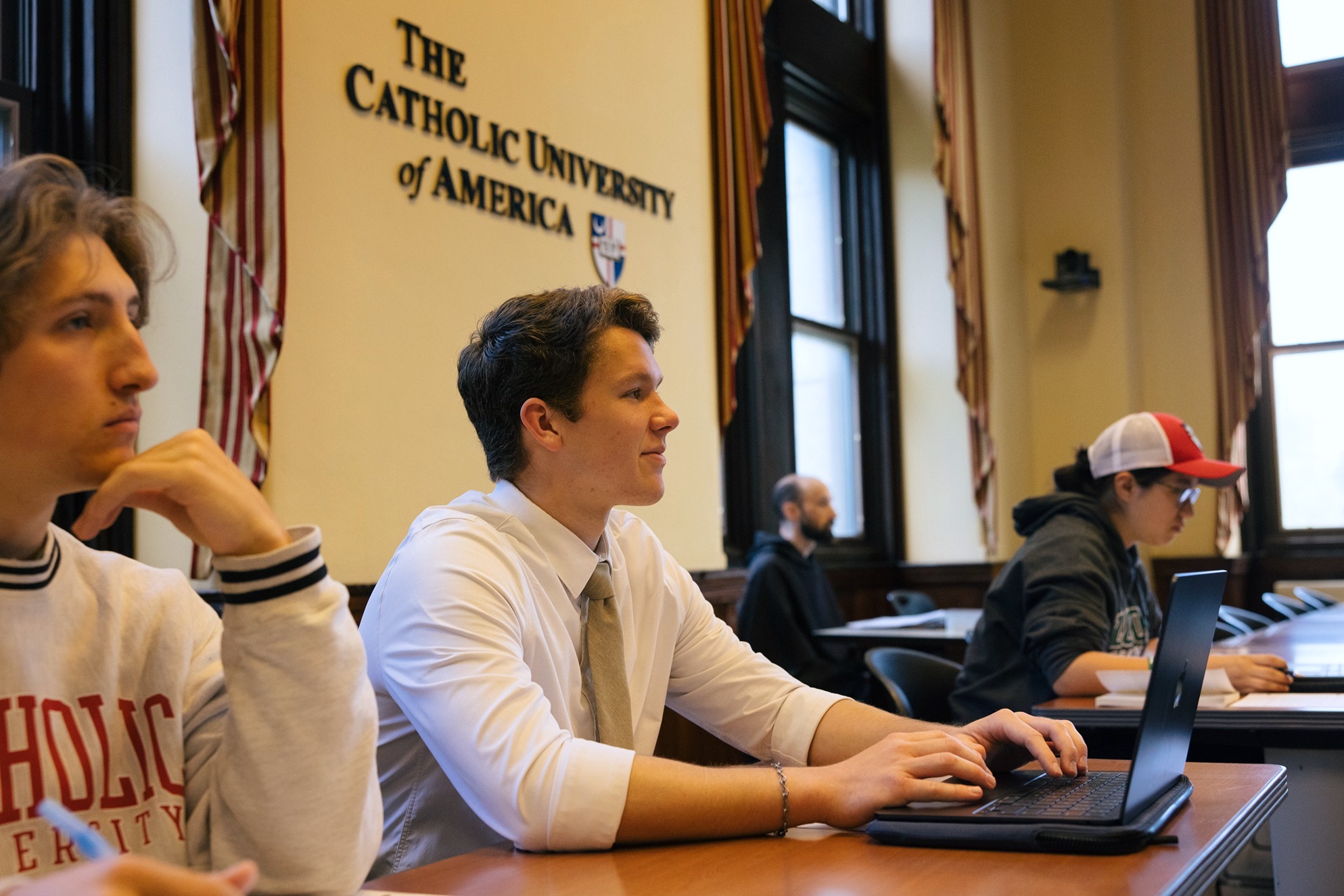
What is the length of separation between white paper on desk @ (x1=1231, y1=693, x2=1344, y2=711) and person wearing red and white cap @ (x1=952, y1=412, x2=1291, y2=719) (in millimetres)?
66

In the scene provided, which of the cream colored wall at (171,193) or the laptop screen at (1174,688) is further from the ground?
the cream colored wall at (171,193)

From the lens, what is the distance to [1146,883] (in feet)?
3.59

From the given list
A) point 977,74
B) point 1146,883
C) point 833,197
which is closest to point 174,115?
point 1146,883

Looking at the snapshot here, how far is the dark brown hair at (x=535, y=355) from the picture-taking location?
6.11 feet

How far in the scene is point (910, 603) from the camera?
602 cm

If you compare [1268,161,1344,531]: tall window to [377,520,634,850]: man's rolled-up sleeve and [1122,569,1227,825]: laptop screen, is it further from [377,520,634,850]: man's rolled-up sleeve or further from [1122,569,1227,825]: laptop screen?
[377,520,634,850]: man's rolled-up sleeve

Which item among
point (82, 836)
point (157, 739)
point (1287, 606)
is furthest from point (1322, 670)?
point (1287, 606)

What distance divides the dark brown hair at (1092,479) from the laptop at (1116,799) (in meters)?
1.59

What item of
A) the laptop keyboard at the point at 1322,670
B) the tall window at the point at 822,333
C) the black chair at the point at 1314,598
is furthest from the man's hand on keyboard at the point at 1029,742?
the black chair at the point at 1314,598

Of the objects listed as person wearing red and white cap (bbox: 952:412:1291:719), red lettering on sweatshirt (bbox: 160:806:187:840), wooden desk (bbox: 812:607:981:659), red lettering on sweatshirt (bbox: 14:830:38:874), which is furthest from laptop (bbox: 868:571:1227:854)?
wooden desk (bbox: 812:607:981:659)

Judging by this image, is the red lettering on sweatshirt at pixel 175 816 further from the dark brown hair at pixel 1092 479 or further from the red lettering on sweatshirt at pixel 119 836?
the dark brown hair at pixel 1092 479

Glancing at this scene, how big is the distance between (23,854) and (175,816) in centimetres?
14

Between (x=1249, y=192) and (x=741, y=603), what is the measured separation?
4.38 metres

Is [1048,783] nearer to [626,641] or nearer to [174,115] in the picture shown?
[626,641]
